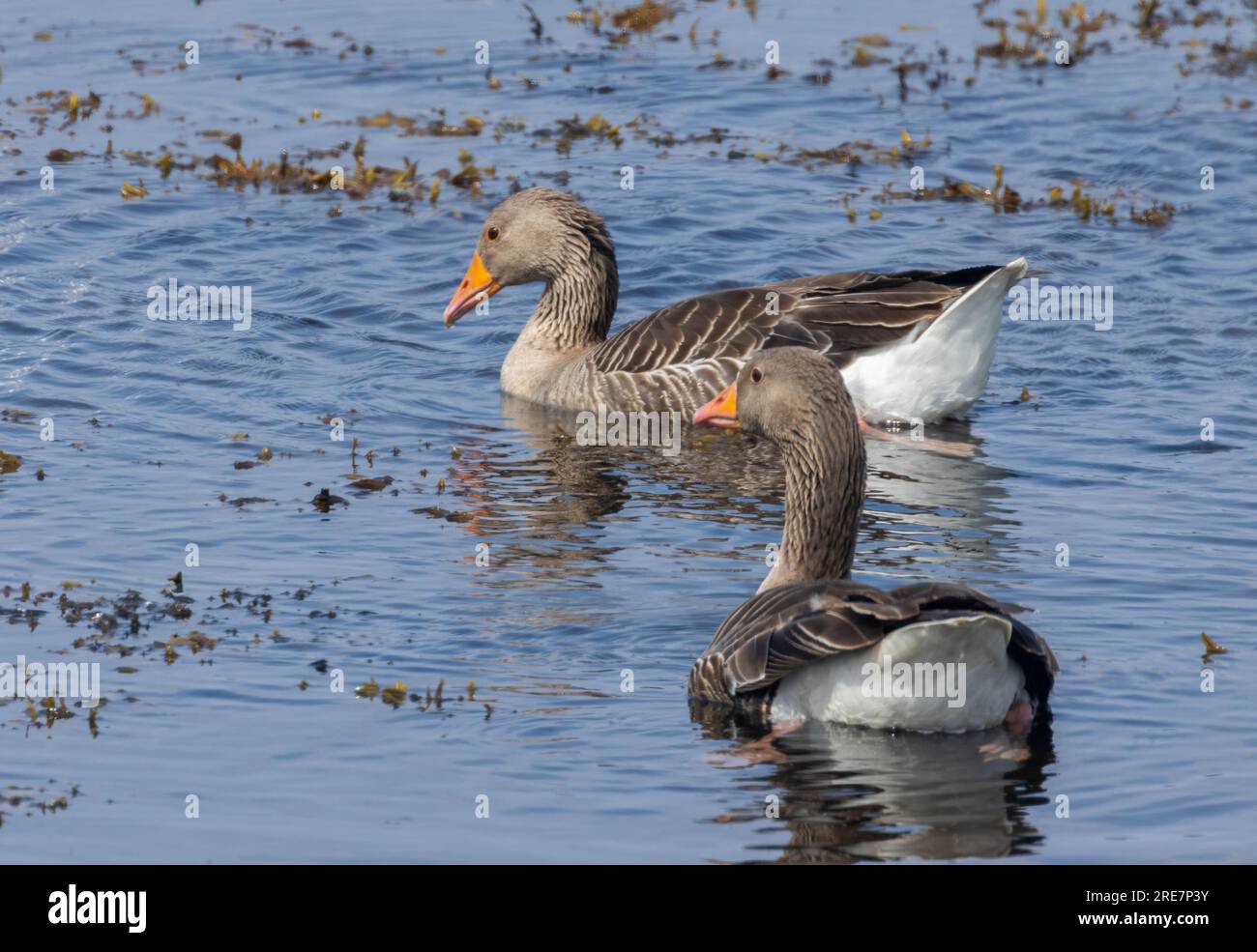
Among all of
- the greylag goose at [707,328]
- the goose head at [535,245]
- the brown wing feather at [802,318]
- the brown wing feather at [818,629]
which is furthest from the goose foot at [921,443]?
→ the brown wing feather at [818,629]

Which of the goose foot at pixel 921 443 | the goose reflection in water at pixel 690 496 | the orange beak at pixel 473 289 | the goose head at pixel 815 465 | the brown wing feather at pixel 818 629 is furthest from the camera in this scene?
the orange beak at pixel 473 289

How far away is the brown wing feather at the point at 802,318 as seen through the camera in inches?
558

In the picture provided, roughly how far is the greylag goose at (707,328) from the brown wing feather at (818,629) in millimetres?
5276

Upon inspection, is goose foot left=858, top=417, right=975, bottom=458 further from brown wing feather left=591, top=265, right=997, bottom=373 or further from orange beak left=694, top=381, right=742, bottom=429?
orange beak left=694, top=381, right=742, bottom=429

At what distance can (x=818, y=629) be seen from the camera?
8164 millimetres

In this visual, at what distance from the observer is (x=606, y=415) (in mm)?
15055

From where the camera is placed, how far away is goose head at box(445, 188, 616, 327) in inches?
624

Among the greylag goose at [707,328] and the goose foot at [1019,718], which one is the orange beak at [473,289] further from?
the goose foot at [1019,718]

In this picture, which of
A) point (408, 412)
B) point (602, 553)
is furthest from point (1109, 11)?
point (602, 553)

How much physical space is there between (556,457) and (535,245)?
2.61 m

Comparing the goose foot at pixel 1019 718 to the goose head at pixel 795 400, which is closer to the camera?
the goose foot at pixel 1019 718

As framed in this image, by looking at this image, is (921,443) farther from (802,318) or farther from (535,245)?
(535,245)

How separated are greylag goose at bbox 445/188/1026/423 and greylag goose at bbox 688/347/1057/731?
4.22m

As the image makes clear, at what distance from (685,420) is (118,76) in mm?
11095
